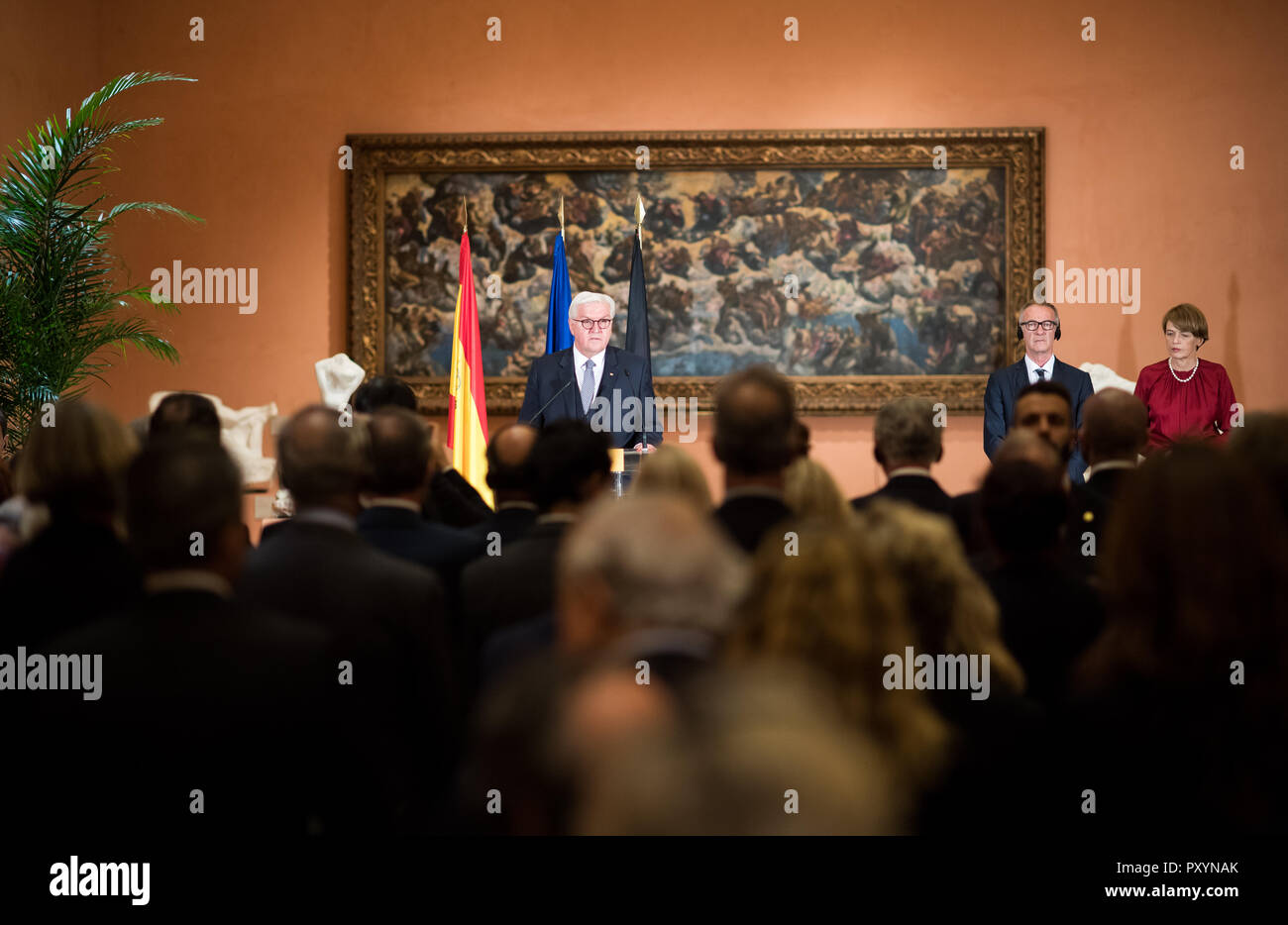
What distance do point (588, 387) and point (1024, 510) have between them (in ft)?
15.3

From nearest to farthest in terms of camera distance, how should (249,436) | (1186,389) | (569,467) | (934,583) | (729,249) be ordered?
1. (934,583)
2. (569,467)
3. (1186,389)
4. (249,436)
5. (729,249)

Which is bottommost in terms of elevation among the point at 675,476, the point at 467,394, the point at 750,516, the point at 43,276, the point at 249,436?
the point at 750,516

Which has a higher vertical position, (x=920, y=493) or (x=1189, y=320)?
(x=1189, y=320)

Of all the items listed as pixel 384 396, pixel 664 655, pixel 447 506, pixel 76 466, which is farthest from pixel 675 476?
pixel 384 396

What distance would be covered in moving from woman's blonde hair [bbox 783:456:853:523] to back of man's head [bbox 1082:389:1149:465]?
3.31ft

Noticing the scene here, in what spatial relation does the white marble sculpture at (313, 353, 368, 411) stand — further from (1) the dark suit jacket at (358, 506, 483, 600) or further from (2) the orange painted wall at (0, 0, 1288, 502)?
(1) the dark suit jacket at (358, 506, 483, 600)

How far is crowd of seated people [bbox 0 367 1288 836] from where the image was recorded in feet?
4.71

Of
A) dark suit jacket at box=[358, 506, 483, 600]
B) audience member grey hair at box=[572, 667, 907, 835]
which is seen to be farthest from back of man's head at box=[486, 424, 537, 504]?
audience member grey hair at box=[572, 667, 907, 835]

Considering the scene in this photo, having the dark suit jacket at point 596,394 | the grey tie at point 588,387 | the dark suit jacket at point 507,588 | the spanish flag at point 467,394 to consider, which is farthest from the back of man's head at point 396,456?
the spanish flag at point 467,394

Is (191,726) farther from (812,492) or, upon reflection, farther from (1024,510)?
(812,492)

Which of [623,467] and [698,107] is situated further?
[698,107]

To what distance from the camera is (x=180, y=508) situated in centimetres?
226

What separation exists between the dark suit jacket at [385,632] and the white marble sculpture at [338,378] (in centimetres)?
547

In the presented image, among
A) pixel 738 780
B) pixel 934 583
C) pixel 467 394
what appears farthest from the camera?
pixel 467 394
